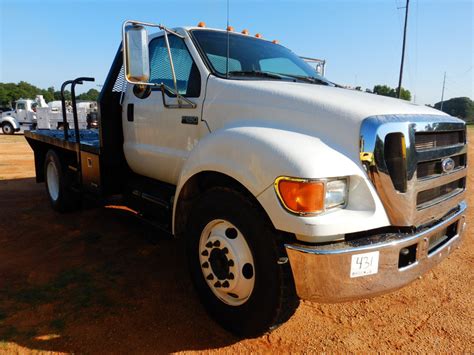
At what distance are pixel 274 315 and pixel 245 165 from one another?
92cm

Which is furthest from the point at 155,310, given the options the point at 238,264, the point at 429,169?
the point at 429,169

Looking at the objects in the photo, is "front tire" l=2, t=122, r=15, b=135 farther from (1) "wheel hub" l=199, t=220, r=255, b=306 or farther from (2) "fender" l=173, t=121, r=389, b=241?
(2) "fender" l=173, t=121, r=389, b=241

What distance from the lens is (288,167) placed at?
1989 mm

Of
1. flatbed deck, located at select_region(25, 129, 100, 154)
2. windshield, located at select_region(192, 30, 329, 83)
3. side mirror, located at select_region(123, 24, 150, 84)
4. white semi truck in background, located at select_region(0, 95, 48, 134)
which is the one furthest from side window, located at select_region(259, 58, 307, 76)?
white semi truck in background, located at select_region(0, 95, 48, 134)

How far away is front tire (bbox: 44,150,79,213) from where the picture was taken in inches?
207

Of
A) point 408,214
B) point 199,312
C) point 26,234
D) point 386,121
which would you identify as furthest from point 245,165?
point 26,234

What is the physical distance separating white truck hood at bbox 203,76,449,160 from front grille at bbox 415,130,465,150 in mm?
163

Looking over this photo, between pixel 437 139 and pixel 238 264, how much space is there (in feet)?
5.12

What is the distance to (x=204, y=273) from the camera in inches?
104

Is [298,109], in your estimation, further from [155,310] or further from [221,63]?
[155,310]

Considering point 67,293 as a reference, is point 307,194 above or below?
above

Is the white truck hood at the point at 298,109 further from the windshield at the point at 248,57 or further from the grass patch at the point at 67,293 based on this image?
the grass patch at the point at 67,293

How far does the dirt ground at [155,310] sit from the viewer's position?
2.45m

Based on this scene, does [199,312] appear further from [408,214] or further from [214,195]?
[408,214]
